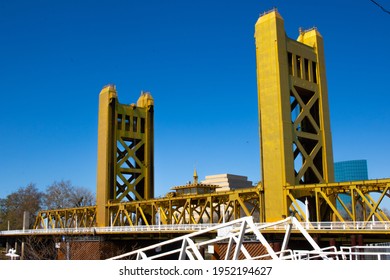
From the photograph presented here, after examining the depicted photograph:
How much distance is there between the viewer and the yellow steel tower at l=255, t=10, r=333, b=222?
41.5 metres

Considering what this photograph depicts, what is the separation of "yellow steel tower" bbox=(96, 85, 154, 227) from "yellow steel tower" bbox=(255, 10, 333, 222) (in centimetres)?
2811

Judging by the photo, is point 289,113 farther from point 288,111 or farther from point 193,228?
point 193,228

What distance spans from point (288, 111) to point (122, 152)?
32.6 meters

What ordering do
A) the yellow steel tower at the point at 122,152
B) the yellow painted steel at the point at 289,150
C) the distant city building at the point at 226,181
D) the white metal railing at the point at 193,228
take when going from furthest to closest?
the distant city building at the point at 226,181 < the yellow steel tower at the point at 122,152 < the yellow painted steel at the point at 289,150 < the white metal railing at the point at 193,228

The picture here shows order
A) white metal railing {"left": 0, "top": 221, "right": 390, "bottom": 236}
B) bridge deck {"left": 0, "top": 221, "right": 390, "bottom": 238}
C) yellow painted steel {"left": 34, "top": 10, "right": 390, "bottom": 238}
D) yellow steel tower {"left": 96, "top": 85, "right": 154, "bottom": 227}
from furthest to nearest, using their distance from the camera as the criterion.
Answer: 1. yellow steel tower {"left": 96, "top": 85, "right": 154, "bottom": 227}
2. yellow painted steel {"left": 34, "top": 10, "right": 390, "bottom": 238}
3. white metal railing {"left": 0, "top": 221, "right": 390, "bottom": 236}
4. bridge deck {"left": 0, "top": 221, "right": 390, "bottom": 238}

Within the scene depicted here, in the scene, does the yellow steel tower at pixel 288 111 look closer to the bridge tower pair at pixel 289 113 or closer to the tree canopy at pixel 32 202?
the bridge tower pair at pixel 289 113

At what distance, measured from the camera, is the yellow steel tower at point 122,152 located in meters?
64.8

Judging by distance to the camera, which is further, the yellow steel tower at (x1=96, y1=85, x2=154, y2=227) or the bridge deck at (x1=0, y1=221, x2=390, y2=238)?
the yellow steel tower at (x1=96, y1=85, x2=154, y2=227)

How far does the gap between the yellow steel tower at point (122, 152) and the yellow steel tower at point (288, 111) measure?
92.2ft

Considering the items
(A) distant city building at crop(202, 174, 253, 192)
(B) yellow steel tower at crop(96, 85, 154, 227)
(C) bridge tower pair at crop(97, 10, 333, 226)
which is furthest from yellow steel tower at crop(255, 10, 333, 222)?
(A) distant city building at crop(202, 174, 253, 192)

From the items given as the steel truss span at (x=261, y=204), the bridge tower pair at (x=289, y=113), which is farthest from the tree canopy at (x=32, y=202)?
the bridge tower pair at (x=289, y=113)

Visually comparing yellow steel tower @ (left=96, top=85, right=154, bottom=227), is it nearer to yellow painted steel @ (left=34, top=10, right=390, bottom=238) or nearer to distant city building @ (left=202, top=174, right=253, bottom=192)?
yellow painted steel @ (left=34, top=10, right=390, bottom=238)

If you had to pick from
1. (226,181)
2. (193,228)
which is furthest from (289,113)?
(226,181)
